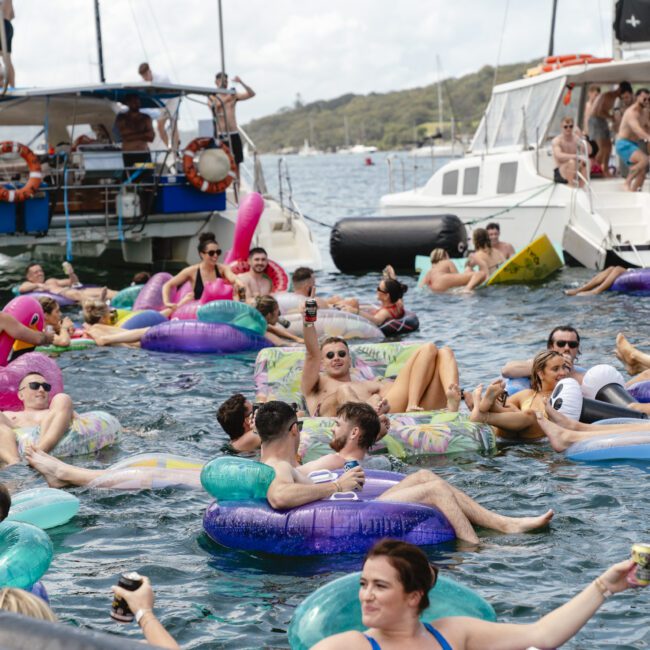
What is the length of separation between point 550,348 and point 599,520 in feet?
8.81

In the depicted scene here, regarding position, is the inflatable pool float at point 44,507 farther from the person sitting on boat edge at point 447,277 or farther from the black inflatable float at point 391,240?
the black inflatable float at point 391,240

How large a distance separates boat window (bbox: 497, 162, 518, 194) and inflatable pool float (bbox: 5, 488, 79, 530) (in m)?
14.8

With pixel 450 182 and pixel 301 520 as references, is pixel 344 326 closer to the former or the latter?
pixel 301 520

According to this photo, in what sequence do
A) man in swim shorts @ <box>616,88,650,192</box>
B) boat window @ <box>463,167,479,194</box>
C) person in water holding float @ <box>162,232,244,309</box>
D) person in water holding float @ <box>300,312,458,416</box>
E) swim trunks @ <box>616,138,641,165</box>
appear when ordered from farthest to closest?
boat window @ <box>463,167,479,194</box> < swim trunks @ <box>616,138,641,165</box> < man in swim shorts @ <box>616,88,650,192</box> < person in water holding float @ <box>162,232,244,309</box> < person in water holding float @ <box>300,312,458,416</box>

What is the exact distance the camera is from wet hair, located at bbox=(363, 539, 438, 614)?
414 cm

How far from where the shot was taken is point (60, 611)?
593 cm

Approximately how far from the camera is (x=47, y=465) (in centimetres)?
805

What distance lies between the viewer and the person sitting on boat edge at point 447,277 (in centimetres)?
1783

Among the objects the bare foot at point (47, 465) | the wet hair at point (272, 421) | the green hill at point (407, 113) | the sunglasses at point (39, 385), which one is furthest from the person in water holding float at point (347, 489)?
the green hill at point (407, 113)

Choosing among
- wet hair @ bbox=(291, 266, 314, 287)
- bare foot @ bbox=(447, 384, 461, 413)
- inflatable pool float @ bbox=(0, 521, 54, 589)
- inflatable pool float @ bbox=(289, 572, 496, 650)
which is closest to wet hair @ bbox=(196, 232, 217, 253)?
wet hair @ bbox=(291, 266, 314, 287)

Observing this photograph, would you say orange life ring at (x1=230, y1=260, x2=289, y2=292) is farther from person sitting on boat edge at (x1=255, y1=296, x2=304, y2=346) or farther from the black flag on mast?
the black flag on mast

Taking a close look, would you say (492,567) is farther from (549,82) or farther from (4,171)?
(549,82)

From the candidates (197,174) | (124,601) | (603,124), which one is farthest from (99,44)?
(124,601)

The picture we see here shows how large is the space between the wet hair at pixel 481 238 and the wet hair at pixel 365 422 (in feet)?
34.7
